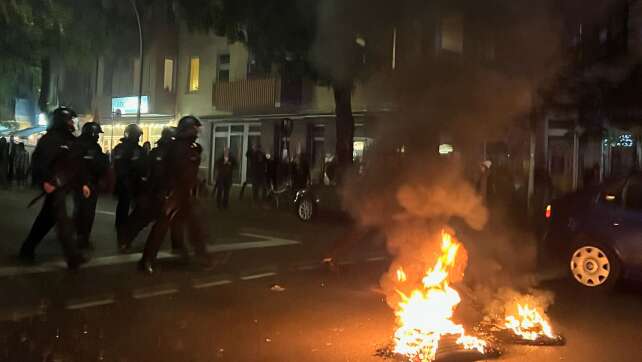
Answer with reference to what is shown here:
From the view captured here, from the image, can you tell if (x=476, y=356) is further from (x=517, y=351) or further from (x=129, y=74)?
(x=129, y=74)

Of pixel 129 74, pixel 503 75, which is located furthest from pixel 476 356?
pixel 129 74

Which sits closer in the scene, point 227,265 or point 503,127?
point 503,127

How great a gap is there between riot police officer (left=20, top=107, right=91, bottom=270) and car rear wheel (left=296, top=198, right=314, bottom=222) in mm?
5975

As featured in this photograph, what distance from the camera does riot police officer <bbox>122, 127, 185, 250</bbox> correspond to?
7594mm

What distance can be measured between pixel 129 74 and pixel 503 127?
21.6 m

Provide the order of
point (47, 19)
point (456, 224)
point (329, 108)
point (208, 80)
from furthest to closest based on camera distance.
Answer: point (208, 80) → point (329, 108) → point (47, 19) → point (456, 224)

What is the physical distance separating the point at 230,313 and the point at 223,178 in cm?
909

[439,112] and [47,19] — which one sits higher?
[47,19]

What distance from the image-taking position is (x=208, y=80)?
892 inches

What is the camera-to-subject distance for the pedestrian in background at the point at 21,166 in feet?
63.2

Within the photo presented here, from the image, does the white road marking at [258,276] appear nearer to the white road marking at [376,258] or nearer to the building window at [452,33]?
the white road marking at [376,258]

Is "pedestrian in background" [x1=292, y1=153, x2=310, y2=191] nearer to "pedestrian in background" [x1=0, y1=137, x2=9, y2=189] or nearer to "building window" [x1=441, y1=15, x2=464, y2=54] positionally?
"pedestrian in background" [x1=0, y1=137, x2=9, y2=189]

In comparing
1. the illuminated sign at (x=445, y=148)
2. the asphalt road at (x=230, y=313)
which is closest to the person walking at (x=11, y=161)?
the asphalt road at (x=230, y=313)

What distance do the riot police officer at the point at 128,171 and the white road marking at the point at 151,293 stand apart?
2.75 metres
